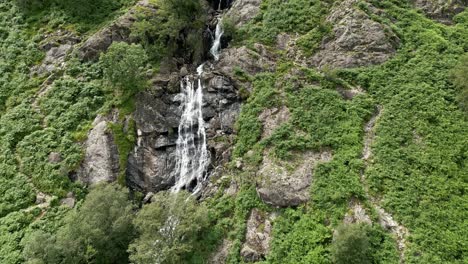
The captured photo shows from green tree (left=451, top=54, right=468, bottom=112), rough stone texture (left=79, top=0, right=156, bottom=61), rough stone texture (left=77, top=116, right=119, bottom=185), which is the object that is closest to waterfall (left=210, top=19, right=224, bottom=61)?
rough stone texture (left=79, top=0, right=156, bottom=61)

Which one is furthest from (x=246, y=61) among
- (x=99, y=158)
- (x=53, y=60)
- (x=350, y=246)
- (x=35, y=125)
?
(x=53, y=60)

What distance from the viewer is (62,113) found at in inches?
1499

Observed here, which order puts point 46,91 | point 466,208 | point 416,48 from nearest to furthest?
1. point 466,208
2. point 416,48
3. point 46,91

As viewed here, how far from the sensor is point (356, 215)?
27016 mm

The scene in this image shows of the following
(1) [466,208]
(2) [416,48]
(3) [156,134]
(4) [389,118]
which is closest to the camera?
(1) [466,208]

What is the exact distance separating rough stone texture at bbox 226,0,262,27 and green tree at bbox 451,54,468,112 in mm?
23072

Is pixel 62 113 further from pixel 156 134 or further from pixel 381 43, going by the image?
pixel 381 43

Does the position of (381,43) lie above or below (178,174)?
above

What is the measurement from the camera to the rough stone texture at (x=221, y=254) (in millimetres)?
27594

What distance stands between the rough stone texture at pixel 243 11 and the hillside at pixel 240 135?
0.85 ft

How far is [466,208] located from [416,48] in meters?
18.5

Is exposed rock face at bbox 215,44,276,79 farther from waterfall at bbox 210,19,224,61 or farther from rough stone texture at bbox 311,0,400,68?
rough stone texture at bbox 311,0,400,68

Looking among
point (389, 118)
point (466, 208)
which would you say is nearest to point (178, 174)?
point (389, 118)

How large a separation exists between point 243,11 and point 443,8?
75.7ft
